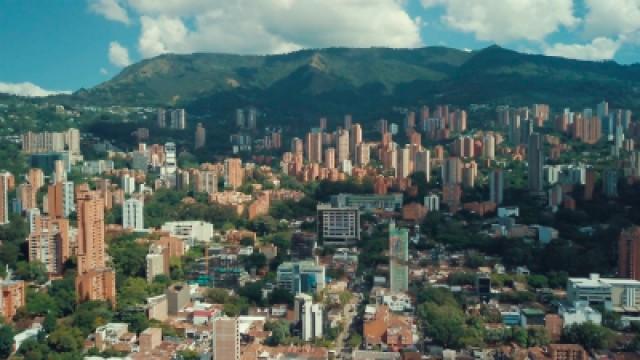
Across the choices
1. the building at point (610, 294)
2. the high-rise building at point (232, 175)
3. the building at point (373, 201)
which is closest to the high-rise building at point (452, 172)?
the building at point (373, 201)

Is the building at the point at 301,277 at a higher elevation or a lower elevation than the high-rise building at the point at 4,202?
lower

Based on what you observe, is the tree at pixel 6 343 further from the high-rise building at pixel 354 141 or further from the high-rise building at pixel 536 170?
the high-rise building at pixel 354 141

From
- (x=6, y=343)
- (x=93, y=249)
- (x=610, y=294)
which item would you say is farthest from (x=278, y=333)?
(x=610, y=294)

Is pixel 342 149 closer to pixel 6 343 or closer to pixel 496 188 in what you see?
pixel 496 188

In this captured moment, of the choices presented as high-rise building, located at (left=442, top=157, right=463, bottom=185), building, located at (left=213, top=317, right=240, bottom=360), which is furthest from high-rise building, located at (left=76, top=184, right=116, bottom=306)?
high-rise building, located at (left=442, top=157, right=463, bottom=185)

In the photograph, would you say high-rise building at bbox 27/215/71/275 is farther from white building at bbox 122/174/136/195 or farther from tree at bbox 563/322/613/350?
tree at bbox 563/322/613/350

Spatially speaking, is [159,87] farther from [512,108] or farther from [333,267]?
[333,267]

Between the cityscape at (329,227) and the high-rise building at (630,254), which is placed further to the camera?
the high-rise building at (630,254)

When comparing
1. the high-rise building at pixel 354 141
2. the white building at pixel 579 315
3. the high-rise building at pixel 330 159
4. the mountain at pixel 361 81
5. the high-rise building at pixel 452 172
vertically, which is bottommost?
the white building at pixel 579 315
